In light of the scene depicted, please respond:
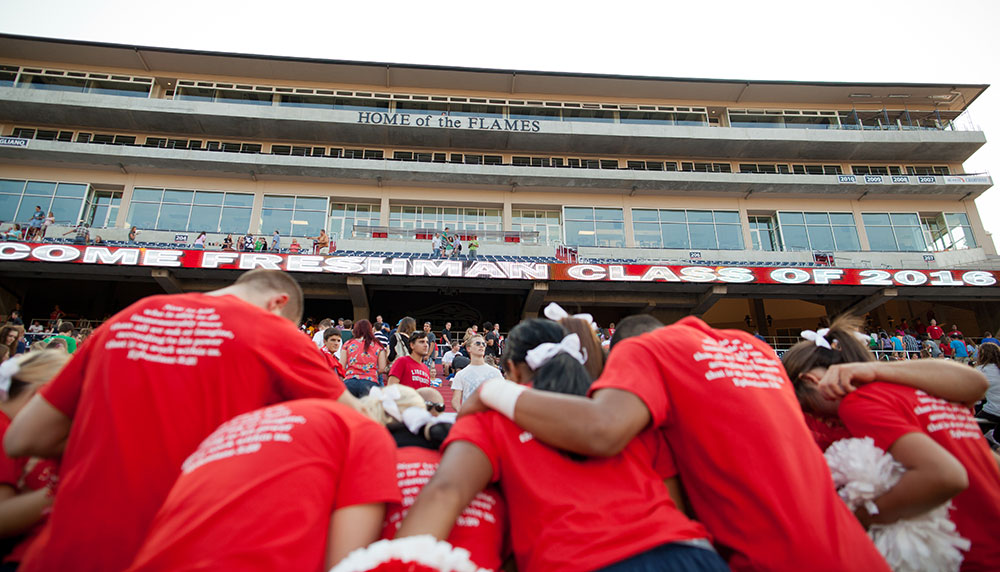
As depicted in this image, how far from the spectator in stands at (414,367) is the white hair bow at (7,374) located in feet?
14.3

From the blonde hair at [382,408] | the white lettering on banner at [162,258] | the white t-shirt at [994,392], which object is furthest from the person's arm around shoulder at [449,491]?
the white lettering on banner at [162,258]

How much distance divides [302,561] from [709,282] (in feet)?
71.0

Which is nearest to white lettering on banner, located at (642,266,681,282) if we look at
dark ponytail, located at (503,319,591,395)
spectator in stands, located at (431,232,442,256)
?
spectator in stands, located at (431,232,442,256)

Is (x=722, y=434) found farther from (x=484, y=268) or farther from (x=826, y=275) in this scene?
(x=826, y=275)

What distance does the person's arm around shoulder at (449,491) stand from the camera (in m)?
1.57

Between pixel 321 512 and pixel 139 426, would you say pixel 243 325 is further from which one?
pixel 321 512

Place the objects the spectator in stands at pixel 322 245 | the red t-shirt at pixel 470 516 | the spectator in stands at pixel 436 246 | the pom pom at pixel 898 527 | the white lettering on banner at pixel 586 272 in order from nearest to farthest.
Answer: the red t-shirt at pixel 470 516 → the pom pom at pixel 898 527 → the white lettering on banner at pixel 586 272 → the spectator in stands at pixel 322 245 → the spectator in stands at pixel 436 246

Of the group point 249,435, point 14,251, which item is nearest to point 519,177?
point 14,251

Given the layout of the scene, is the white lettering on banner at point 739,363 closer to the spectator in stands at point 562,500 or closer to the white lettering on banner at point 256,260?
the spectator in stands at point 562,500

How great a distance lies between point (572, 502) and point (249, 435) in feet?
3.69

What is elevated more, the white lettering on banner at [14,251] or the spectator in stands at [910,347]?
the white lettering on banner at [14,251]

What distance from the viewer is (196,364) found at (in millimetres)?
1900

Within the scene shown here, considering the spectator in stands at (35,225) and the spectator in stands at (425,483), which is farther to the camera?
the spectator in stands at (35,225)

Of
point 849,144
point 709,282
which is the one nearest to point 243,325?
point 709,282
